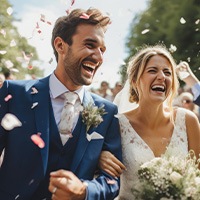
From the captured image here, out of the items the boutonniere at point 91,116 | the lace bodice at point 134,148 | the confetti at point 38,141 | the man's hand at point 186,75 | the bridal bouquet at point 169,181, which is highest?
the boutonniere at point 91,116

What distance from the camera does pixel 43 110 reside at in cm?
376

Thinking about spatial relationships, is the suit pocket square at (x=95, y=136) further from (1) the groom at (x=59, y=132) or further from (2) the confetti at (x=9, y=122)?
(2) the confetti at (x=9, y=122)

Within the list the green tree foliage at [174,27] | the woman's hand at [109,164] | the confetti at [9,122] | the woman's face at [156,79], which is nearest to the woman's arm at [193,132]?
the woman's face at [156,79]

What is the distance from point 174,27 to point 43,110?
25.6 meters

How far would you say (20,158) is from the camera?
364 cm

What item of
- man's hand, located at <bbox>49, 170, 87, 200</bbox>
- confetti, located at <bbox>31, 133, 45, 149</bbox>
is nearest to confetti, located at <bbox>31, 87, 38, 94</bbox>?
confetti, located at <bbox>31, 133, 45, 149</bbox>

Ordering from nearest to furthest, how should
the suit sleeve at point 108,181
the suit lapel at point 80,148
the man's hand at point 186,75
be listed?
1. the suit sleeve at point 108,181
2. the suit lapel at point 80,148
3. the man's hand at point 186,75

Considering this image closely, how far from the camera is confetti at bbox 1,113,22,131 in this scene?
3591mm

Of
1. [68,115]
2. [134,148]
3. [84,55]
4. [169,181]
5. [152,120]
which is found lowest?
[134,148]

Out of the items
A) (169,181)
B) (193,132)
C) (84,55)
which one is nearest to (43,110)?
(84,55)

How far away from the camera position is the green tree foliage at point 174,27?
1072 inches

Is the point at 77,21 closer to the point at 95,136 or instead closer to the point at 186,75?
the point at 95,136

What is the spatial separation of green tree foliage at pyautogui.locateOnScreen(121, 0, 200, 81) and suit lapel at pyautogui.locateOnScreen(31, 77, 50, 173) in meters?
21.0

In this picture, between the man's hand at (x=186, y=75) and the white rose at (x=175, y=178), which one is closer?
the white rose at (x=175, y=178)
